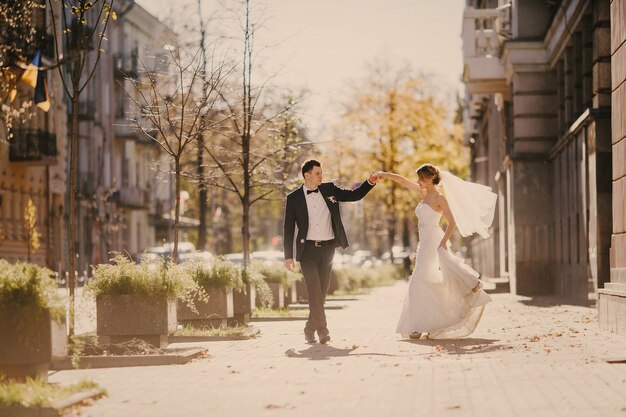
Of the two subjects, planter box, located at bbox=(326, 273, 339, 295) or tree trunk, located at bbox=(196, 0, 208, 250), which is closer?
tree trunk, located at bbox=(196, 0, 208, 250)

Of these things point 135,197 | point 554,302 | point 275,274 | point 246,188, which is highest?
point 135,197

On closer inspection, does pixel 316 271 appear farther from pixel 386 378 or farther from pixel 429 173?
pixel 386 378

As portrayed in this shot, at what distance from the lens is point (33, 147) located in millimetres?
52250

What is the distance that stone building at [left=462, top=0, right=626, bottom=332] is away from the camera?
22.5 meters

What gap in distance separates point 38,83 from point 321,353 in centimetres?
1488

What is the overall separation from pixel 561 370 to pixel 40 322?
4.30m

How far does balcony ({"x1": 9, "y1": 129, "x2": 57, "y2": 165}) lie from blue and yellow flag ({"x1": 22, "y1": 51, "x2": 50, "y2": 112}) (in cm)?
2060

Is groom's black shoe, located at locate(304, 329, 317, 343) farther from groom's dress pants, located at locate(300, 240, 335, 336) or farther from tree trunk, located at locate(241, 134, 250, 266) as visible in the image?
tree trunk, located at locate(241, 134, 250, 266)

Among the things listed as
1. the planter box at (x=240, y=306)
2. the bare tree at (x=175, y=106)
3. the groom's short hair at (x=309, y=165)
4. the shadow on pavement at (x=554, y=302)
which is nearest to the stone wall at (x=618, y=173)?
the groom's short hair at (x=309, y=165)

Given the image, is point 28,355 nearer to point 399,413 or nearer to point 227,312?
point 399,413

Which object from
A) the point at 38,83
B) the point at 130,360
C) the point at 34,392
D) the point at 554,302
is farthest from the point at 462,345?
the point at 38,83

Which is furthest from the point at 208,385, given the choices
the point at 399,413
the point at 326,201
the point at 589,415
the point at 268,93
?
the point at 268,93

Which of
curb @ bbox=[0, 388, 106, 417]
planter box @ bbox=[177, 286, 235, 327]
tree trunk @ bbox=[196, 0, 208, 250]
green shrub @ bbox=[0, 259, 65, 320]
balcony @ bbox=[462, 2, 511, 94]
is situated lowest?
curb @ bbox=[0, 388, 106, 417]

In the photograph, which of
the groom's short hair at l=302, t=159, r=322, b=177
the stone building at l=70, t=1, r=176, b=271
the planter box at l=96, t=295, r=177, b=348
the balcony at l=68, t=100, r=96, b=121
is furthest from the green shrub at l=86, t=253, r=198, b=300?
the balcony at l=68, t=100, r=96, b=121
